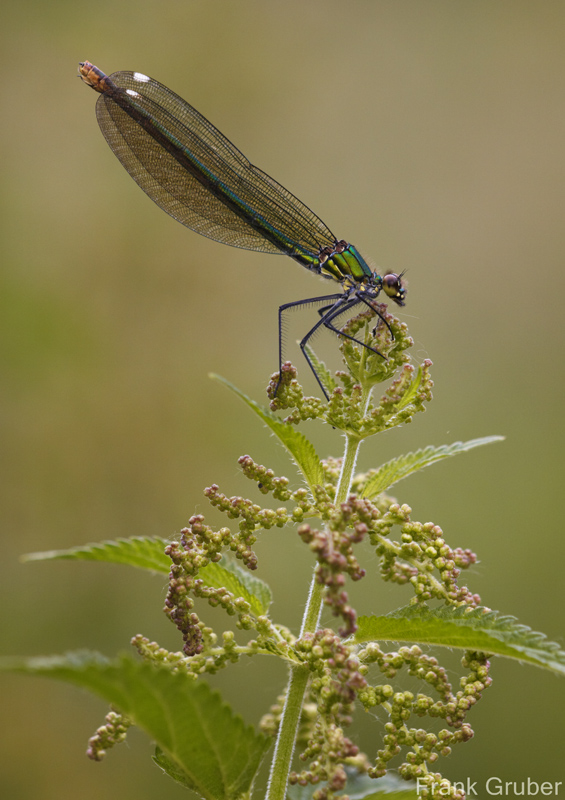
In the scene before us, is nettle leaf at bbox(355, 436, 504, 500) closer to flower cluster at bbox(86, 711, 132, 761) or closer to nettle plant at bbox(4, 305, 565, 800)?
nettle plant at bbox(4, 305, 565, 800)

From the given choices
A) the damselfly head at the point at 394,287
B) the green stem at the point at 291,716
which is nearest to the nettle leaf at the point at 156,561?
the green stem at the point at 291,716

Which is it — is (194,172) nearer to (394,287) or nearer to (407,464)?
(394,287)

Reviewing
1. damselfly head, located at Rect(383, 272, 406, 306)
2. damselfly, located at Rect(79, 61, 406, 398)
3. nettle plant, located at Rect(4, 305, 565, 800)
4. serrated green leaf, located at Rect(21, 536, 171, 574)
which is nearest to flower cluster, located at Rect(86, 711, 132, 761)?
nettle plant, located at Rect(4, 305, 565, 800)

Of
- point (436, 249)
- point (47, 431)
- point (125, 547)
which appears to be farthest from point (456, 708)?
point (436, 249)

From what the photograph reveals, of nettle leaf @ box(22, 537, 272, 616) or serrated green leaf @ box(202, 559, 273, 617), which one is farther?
serrated green leaf @ box(202, 559, 273, 617)

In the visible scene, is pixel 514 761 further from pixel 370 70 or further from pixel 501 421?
pixel 370 70

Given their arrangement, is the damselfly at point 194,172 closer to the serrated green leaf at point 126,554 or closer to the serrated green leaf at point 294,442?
the serrated green leaf at point 294,442
